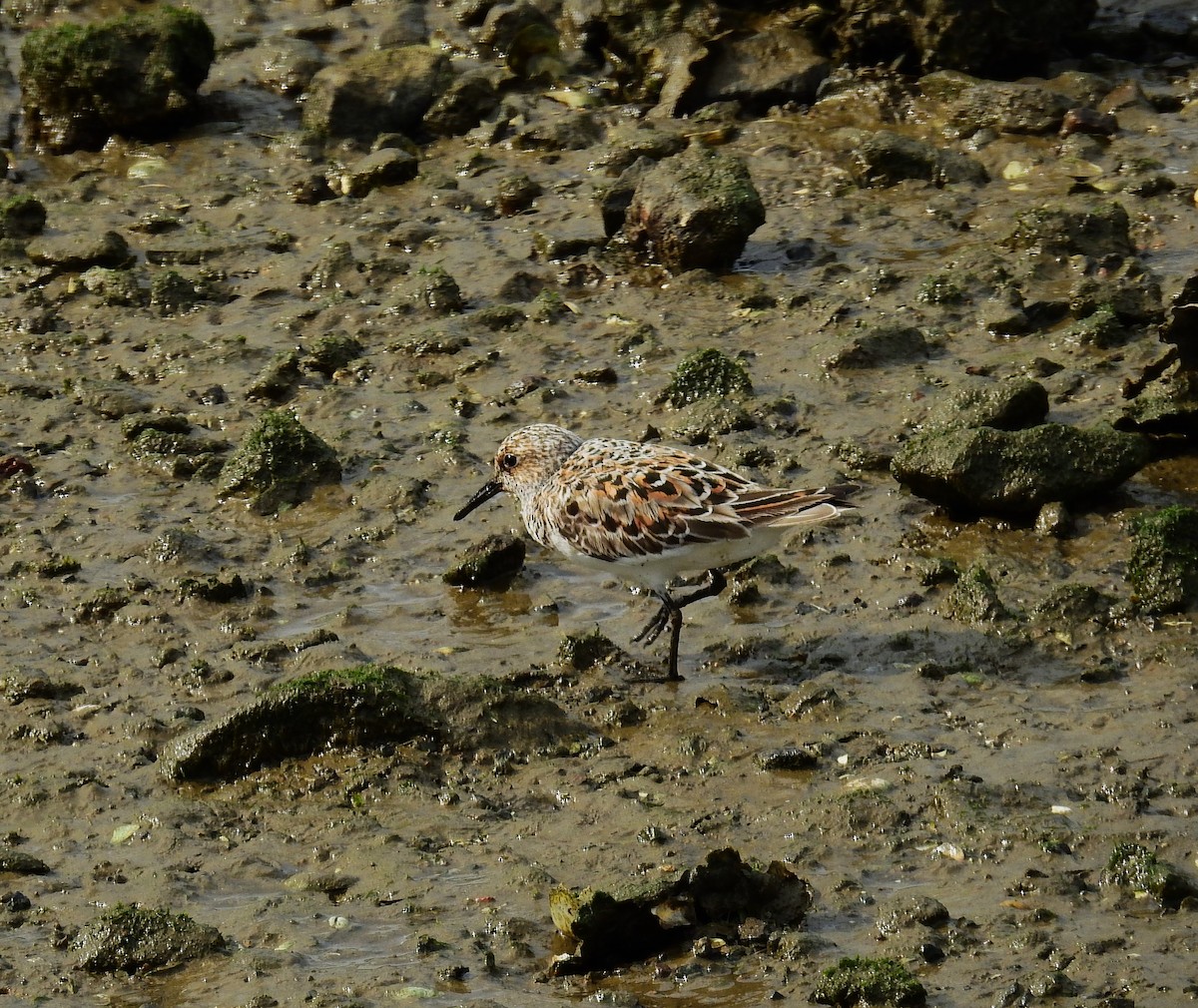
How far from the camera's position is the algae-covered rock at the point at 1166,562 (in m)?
9.05

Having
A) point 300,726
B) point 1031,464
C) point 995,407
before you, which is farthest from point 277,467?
point 1031,464

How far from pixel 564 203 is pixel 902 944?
925 cm

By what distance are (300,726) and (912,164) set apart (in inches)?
317

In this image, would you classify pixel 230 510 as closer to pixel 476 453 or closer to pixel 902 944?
pixel 476 453

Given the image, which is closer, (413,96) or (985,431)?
(985,431)

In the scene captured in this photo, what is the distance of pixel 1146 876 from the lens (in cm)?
704

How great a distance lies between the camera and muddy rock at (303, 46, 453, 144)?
53.5 feet

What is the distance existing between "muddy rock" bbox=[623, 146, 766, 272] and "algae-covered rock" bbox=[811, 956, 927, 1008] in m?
7.62

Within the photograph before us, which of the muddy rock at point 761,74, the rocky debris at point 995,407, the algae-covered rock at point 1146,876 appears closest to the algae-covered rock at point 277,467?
the rocky debris at point 995,407

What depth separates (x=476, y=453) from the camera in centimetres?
1171

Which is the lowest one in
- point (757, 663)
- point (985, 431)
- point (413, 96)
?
point (757, 663)

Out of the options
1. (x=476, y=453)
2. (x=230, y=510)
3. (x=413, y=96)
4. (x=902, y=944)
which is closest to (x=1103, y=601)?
(x=902, y=944)

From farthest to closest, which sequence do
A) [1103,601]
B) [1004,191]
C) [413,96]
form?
[413,96] → [1004,191] → [1103,601]

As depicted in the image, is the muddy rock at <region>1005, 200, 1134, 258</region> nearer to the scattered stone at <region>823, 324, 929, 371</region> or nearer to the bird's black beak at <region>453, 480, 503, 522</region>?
the scattered stone at <region>823, 324, 929, 371</region>
